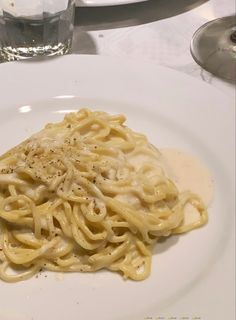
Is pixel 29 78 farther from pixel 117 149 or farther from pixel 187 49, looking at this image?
pixel 187 49

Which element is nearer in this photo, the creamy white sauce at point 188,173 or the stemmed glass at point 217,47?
the creamy white sauce at point 188,173

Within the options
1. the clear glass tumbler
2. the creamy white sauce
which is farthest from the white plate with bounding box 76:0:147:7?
the creamy white sauce

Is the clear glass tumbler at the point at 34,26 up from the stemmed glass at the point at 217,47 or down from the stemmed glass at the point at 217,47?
up

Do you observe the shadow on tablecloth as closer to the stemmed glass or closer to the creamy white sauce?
the stemmed glass

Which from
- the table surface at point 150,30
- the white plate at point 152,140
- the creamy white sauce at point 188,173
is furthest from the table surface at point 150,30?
the creamy white sauce at point 188,173

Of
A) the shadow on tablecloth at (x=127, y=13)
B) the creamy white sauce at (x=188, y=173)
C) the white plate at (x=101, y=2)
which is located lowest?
the creamy white sauce at (x=188, y=173)

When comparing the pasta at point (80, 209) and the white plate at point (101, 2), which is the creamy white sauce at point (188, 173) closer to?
the pasta at point (80, 209)

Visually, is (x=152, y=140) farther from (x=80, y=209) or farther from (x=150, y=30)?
(x=150, y=30)
